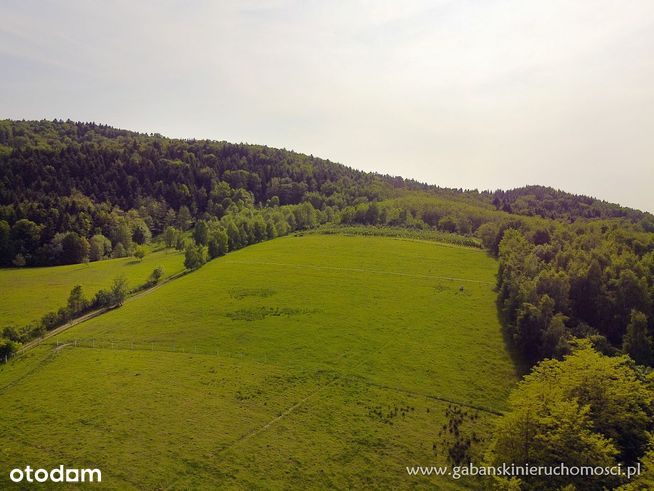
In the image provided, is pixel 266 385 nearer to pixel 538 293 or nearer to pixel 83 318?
pixel 83 318

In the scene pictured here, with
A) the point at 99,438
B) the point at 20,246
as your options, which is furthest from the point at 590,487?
the point at 20,246

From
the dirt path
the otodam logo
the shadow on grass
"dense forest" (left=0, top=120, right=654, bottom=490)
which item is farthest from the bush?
the shadow on grass

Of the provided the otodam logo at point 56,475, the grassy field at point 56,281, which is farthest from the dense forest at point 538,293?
the otodam logo at point 56,475

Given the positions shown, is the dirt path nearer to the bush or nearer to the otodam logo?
the bush

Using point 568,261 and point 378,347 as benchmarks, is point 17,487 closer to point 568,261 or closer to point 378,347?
point 378,347

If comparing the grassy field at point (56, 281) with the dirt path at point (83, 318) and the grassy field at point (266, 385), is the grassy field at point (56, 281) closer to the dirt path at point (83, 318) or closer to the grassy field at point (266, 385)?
the dirt path at point (83, 318)
